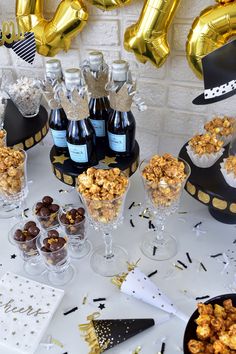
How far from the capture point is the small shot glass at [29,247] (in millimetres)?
730

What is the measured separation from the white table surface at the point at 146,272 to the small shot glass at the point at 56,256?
24 mm

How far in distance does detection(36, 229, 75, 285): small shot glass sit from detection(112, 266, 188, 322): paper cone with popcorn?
113mm

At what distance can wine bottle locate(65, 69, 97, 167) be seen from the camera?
73 cm

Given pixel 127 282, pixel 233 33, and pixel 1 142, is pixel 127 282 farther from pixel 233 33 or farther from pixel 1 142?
pixel 233 33

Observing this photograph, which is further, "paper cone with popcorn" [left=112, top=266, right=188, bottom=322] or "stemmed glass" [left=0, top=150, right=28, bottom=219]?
"stemmed glass" [left=0, top=150, right=28, bottom=219]

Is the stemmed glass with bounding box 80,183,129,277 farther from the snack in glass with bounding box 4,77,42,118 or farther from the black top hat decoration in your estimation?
the snack in glass with bounding box 4,77,42,118

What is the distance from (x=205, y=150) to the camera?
80 cm

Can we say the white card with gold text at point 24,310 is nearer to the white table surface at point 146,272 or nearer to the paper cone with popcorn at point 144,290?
the white table surface at point 146,272

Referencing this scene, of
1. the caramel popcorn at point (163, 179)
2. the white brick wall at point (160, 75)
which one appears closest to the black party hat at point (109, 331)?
the caramel popcorn at point (163, 179)

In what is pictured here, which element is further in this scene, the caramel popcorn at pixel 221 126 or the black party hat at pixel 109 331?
the caramel popcorn at pixel 221 126

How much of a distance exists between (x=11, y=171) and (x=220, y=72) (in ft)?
1.60

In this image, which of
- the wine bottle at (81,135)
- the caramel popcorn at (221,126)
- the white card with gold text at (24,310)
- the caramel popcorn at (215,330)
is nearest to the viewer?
the caramel popcorn at (215,330)

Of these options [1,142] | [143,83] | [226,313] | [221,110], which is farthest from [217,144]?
[1,142]

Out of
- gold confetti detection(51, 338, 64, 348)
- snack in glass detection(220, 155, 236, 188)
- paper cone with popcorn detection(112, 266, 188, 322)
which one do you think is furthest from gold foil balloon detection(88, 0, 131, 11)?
gold confetti detection(51, 338, 64, 348)
